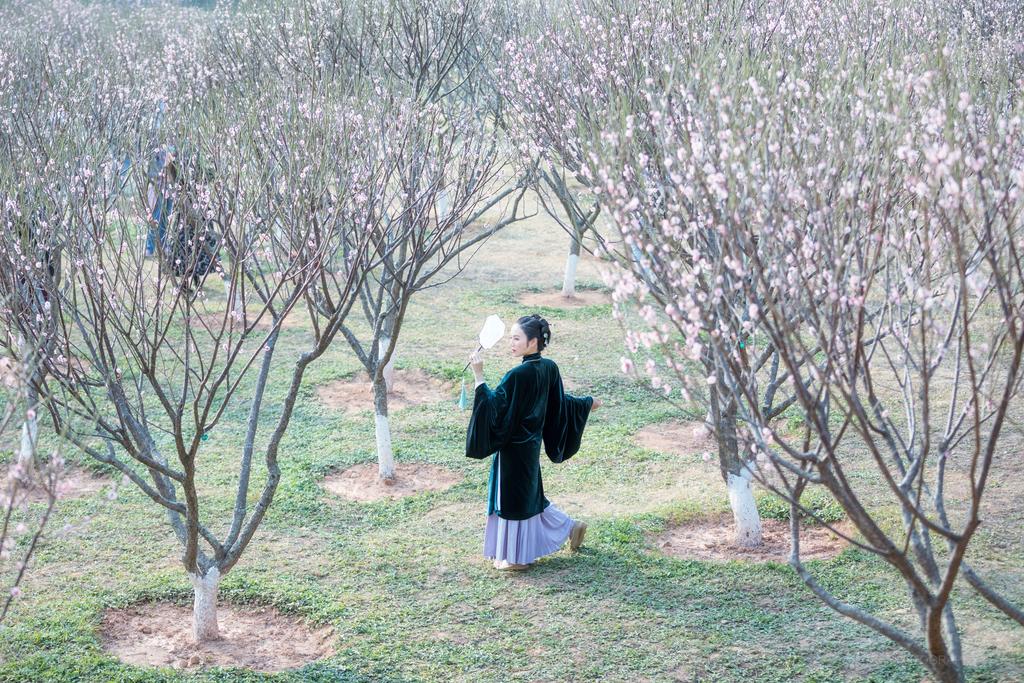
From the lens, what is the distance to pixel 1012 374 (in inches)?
156

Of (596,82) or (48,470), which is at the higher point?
(596,82)

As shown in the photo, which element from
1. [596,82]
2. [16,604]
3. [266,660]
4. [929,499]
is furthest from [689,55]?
[16,604]

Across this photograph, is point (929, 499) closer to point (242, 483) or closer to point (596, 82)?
point (596, 82)

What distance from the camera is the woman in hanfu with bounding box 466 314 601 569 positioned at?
7465 mm

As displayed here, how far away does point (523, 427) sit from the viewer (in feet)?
25.0

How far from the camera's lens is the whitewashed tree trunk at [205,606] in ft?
21.9

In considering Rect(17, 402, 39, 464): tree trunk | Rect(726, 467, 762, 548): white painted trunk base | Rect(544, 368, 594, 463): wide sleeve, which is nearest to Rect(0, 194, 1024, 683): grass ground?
Rect(726, 467, 762, 548): white painted trunk base

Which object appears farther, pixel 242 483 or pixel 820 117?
pixel 242 483

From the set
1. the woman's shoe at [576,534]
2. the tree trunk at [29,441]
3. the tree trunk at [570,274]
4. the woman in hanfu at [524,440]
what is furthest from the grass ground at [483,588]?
the tree trunk at [570,274]

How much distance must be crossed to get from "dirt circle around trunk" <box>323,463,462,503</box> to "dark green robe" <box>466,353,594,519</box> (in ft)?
6.66

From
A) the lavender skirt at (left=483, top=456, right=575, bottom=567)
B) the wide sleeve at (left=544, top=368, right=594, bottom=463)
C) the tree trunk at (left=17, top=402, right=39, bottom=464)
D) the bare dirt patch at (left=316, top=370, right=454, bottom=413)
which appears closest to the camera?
the tree trunk at (left=17, top=402, right=39, bottom=464)

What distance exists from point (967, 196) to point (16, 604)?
6450 millimetres

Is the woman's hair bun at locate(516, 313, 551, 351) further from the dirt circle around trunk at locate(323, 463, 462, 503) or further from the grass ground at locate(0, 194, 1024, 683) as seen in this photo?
the dirt circle around trunk at locate(323, 463, 462, 503)

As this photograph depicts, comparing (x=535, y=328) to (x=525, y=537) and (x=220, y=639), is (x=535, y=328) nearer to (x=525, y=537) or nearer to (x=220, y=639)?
(x=525, y=537)
